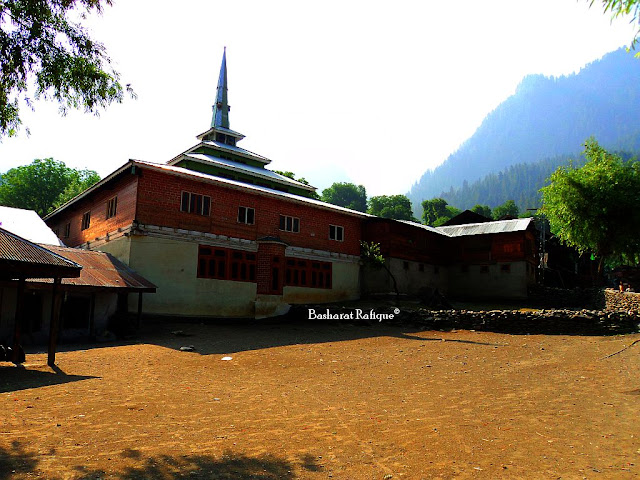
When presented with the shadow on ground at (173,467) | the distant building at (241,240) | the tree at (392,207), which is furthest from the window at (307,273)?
the tree at (392,207)

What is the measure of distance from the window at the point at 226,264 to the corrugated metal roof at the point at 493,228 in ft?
68.4

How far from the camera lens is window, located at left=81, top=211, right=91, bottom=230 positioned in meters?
28.6

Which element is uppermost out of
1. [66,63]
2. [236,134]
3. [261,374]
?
[236,134]

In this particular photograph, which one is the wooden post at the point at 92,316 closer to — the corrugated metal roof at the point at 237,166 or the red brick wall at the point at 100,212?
the red brick wall at the point at 100,212

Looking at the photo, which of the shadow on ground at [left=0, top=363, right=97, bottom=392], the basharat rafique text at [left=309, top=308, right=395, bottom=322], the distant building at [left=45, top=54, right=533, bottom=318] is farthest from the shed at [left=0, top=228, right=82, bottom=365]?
the basharat rafique text at [left=309, top=308, right=395, bottom=322]

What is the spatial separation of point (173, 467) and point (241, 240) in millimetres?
21442

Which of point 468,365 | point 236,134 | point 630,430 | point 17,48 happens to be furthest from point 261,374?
point 236,134

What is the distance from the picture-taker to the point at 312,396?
364 inches

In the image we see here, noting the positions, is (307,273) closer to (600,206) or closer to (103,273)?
(103,273)

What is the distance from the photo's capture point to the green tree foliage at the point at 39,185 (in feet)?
195

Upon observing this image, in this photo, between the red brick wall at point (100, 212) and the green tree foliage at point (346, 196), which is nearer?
the red brick wall at point (100, 212)

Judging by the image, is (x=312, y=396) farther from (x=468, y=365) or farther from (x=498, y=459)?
(x=468, y=365)

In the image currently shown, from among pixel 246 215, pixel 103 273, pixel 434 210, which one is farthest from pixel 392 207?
pixel 103 273

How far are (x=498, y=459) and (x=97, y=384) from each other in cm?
837
